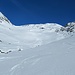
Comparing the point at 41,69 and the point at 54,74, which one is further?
the point at 41,69

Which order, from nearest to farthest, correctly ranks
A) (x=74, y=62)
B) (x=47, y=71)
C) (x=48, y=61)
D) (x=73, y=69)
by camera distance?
1. (x=73, y=69)
2. (x=47, y=71)
3. (x=74, y=62)
4. (x=48, y=61)

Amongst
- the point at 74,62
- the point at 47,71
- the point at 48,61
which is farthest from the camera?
the point at 48,61

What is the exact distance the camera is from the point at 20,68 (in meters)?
8.98

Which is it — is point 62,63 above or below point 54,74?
above

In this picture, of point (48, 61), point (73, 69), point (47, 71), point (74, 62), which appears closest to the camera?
point (73, 69)

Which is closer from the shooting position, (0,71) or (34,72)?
(34,72)

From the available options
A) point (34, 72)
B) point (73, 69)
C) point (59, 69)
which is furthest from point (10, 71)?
point (73, 69)

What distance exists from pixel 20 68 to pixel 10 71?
0.56m

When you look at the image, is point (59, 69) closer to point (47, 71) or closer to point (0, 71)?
point (47, 71)

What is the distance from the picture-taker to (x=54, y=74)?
7.42 metres

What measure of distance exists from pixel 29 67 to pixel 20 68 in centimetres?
47

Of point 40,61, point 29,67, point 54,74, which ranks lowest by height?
point 54,74

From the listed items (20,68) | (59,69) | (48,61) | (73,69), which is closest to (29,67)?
(20,68)

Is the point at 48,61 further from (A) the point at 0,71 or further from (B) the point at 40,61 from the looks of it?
(A) the point at 0,71
